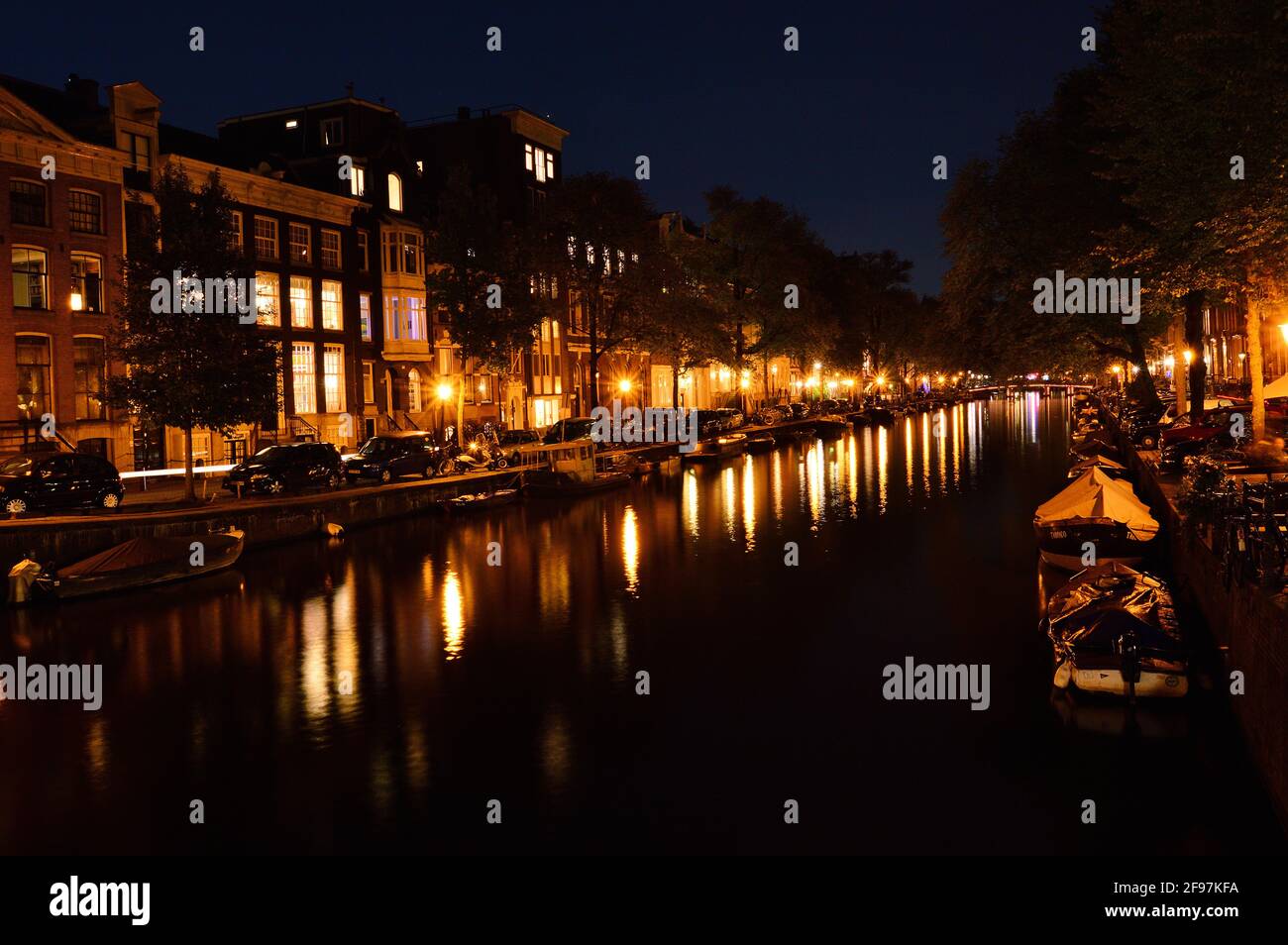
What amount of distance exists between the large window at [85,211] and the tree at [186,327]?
28.0 feet

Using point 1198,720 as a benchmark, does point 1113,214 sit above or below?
above

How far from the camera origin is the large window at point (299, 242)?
177 ft

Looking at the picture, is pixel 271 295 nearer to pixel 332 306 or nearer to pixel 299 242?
pixel 299 242

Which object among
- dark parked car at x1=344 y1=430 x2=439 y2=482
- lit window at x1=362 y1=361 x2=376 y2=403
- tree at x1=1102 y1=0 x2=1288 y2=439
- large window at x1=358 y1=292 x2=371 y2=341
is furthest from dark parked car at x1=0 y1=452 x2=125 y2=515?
tree at x1=1102 y1=0 x2=1288 y2=439

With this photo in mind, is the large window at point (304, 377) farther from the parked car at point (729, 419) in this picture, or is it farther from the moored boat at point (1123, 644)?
the moored boat at point (1123, 644)

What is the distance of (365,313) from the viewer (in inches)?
2301

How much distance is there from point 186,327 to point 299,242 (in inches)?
795

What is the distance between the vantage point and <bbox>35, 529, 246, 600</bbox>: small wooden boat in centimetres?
2659

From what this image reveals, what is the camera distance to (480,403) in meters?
68.2

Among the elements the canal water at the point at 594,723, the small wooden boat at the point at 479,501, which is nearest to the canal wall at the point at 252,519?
the small wooden boat at the point at 479,501

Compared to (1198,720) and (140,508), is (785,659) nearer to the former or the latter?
(1198,720)

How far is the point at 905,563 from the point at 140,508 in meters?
23.0
